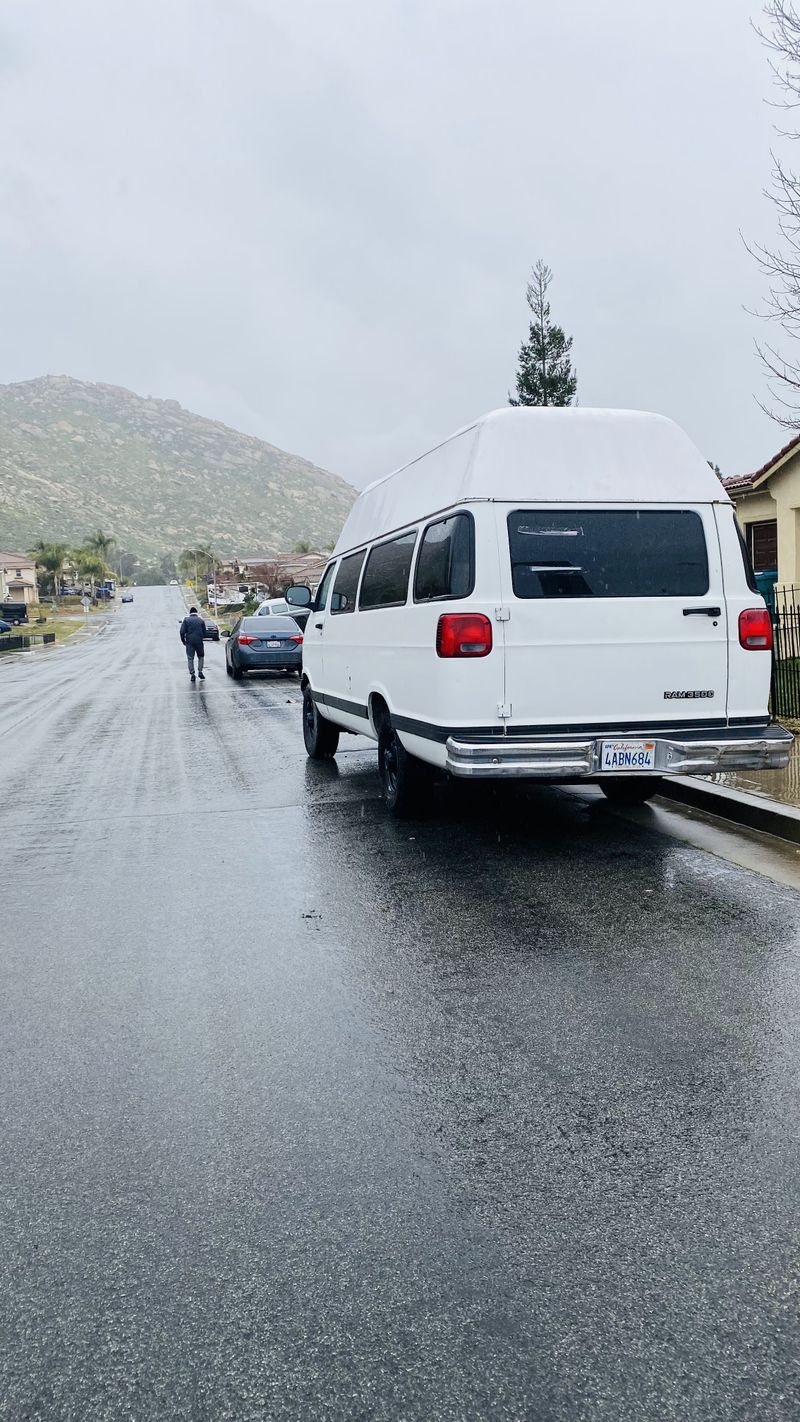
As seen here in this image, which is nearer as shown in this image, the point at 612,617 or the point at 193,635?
the point at 612,617

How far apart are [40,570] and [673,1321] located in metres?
137

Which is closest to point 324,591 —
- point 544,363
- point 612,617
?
point 612,617

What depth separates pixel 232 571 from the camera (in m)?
154

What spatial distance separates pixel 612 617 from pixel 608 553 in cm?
41

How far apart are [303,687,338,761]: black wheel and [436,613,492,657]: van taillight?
4.91 metres

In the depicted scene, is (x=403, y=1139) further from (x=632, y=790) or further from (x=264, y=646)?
(x=264, y=646)

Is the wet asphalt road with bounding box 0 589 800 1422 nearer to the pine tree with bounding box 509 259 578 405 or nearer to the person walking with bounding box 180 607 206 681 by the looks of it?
the person walking with bounding box 180 607 206 681

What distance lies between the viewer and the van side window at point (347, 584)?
9594 millimetres

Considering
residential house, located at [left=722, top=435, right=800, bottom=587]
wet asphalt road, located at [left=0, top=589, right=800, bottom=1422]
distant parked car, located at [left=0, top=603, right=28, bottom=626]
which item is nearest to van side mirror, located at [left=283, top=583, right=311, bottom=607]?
wet asphalt road, located at [left=0, top=589, right=800, bottom=1422]

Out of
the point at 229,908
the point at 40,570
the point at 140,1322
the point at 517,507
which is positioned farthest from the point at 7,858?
the point at 40,570

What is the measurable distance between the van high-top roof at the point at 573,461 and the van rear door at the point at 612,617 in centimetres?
11

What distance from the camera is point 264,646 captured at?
25.6 meters

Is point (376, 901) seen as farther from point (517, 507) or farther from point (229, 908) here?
point (517, 507)

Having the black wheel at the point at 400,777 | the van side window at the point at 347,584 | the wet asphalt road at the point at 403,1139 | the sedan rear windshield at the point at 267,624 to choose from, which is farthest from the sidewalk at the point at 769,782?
the sedan rear windshield at the point at 267,624
